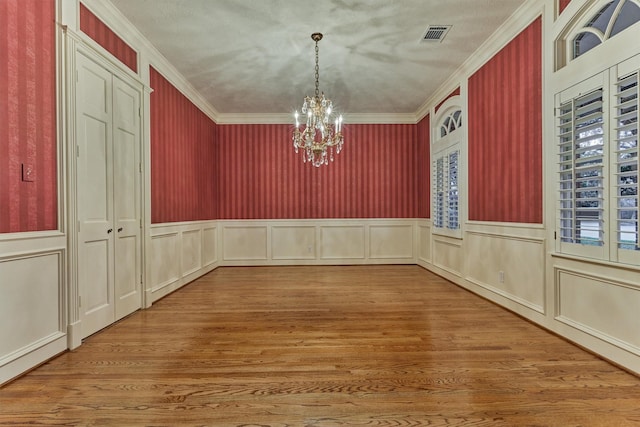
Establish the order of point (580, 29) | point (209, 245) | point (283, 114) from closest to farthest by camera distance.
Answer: point (580, 29) → point (209, 245) → point (283, 114)

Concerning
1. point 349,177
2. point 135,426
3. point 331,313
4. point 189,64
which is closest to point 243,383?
point 135,426

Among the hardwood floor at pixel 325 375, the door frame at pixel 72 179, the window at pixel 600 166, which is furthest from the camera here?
the door frame at pixel 72 179

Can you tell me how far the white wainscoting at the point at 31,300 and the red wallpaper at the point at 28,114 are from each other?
135mm

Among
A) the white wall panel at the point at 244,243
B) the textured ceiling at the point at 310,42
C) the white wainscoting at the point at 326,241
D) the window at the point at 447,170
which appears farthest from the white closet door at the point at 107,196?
the window at the point at 447,170

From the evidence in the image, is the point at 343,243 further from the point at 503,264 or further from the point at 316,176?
the point at 503,264

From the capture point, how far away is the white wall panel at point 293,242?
668cm

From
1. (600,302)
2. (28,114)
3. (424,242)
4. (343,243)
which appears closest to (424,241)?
(424,242)

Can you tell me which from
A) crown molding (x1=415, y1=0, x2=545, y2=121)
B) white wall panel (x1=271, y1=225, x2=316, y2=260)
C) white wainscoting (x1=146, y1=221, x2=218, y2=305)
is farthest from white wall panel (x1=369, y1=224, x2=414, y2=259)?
white wainscoting (x1=146, y1=221, x2=218, y2=305)

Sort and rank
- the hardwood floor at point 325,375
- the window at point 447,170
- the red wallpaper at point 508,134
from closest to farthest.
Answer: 1. the hardwood floor at point 325,375
2. the red wallpaper at point 508,134
3. the window at point 447,170

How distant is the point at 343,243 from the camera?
6.70 meters

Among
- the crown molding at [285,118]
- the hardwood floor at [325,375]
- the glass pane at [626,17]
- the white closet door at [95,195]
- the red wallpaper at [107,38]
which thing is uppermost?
the crown molding at [285,118]

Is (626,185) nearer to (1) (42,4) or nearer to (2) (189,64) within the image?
(1) (42,4)

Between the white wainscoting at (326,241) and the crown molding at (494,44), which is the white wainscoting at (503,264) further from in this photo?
the crown molding at (494,44)

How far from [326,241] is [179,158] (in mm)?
3188
